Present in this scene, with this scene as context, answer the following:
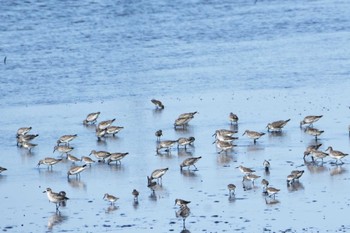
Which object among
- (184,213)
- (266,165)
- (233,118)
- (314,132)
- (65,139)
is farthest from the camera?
(233,118)

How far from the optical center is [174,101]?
108ft

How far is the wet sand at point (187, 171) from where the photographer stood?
70.5 ft

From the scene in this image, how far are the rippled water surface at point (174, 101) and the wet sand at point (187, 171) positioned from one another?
1.8 inches

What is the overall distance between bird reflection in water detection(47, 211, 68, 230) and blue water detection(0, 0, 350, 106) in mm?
11347

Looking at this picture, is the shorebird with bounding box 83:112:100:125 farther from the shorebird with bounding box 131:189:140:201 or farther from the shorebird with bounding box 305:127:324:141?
the shorebird with bounding box 131:189:140:201

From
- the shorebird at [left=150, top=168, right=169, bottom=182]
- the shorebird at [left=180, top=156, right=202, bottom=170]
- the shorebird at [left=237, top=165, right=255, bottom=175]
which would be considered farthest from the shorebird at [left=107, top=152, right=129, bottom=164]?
the shorebird at [left=237, top=165, right=255, bottom=175]

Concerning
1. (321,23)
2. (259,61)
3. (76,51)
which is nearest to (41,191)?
(259,61)

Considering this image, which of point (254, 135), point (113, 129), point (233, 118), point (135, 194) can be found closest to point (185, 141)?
point (254, 135)

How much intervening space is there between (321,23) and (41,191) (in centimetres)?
2599

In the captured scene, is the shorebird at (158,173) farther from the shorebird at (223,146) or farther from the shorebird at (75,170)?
the shorebird at (223,146)

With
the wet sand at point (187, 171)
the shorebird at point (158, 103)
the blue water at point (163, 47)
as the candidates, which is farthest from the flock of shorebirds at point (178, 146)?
the blue water at point (163, 47)

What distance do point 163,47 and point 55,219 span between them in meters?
21.7

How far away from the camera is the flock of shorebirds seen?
22781mm

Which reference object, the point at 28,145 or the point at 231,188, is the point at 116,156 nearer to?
the point at 28,145
